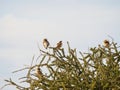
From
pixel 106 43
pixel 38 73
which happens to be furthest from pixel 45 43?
pixel 106 43

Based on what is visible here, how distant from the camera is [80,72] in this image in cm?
513

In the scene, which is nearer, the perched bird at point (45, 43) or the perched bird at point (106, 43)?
the perched bird at point (106, 43)

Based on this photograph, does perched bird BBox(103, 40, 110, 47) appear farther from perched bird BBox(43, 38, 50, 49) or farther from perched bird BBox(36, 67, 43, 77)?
perched bird BBox(36, 67, 43, 77)

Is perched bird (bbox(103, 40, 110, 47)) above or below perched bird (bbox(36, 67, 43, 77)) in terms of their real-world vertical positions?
above

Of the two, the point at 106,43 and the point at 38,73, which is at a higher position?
the point at 106,43

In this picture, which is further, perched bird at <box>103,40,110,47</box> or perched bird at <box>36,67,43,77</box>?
perched bird at <box>103,40,110,47</box>

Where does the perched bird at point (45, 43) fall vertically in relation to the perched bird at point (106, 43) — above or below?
above

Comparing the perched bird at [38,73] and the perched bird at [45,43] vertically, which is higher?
the perched bird at [45,43]

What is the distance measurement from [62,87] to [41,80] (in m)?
0.35

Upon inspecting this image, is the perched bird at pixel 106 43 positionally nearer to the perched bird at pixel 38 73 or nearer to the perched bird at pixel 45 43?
the perched bird at pixel 45 43

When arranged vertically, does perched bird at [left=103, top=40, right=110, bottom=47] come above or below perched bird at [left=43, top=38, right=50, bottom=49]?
below

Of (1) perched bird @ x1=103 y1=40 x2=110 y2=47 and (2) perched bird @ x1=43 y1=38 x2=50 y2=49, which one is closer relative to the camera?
(1) perched bird @ x1=103 y1=40 x2=110 y2=47

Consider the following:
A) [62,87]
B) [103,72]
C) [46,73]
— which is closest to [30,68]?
[46,73]

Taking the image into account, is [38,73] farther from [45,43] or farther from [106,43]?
[106,43]
